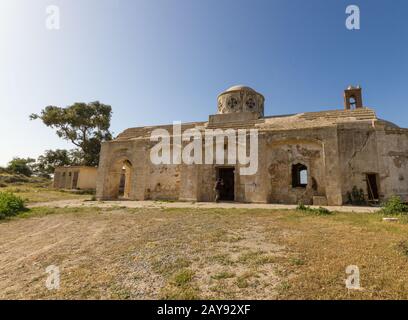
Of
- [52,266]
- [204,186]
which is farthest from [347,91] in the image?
[52,266]

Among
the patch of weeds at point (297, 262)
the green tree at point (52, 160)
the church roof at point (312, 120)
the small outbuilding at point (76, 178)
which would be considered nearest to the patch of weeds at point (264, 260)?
the patch of weeds at point (297, 262)

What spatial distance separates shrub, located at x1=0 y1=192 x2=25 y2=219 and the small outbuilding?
1748 cm

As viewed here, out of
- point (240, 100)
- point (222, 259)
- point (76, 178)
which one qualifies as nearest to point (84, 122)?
point (76, 178)

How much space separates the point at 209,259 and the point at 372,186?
13868 millimetres

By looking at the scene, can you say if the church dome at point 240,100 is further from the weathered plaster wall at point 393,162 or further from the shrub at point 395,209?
the shrub at point 395,209

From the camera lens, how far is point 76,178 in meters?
27.8

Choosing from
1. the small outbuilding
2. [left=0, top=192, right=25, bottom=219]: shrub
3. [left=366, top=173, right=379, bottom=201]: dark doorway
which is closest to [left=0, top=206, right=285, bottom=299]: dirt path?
[left=0, top=192, right=25, bottom=219]: shrub

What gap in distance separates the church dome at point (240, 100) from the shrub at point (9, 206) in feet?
58.0

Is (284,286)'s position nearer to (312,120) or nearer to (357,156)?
(357,156)

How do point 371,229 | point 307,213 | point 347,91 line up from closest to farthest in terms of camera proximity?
point 371,229
point 307,213
point 347,91

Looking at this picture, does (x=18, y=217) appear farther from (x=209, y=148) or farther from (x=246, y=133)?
(x=246, y=133)

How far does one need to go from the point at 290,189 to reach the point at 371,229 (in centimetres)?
831

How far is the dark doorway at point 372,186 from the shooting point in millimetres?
13156
